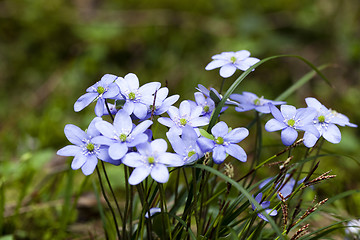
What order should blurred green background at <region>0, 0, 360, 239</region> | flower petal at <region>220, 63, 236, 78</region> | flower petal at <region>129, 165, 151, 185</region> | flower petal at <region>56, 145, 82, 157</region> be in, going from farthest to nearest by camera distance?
blurred green background at <region>0, 0, 360, 239</region> → flower petal at <region>220, 63, 236, 78</region> → flower petal at <region>56, 145, 82, 157</region> → flower petal at <region>129, 165, 151, 185</region>

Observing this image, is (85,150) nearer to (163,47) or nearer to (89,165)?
(89,165)

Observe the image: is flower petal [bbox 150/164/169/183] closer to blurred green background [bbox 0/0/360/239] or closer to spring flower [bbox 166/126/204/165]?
spring flower [bbox 166/126/204/165]

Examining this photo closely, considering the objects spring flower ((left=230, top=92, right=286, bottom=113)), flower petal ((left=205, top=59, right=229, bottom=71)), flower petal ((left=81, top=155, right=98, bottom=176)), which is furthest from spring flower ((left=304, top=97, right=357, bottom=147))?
flower petal ((left=81, top=155, right=98, bottom=176))

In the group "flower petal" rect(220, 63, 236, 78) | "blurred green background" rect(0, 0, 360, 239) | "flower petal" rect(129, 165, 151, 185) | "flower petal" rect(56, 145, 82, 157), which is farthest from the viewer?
"blurred green background" rect(0, 0, 360, 239)

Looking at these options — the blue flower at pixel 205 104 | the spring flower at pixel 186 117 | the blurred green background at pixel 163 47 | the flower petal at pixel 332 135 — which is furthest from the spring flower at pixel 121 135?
the blurred green background at pixel 163 47

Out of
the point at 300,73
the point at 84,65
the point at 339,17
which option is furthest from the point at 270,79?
the point at 84,65

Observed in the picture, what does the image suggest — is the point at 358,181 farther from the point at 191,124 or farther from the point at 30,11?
the point at 30,11
